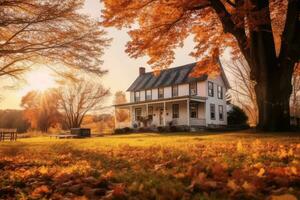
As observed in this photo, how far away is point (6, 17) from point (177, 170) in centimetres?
1423

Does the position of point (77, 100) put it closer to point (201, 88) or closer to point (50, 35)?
point (201, 88)

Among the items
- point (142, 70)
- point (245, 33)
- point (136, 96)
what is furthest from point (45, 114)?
point (245, 33)

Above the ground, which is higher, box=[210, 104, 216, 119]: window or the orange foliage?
the orange foliage

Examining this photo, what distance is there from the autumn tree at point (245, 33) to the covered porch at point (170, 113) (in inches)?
675

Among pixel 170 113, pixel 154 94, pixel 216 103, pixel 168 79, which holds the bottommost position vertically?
pixel 170 113

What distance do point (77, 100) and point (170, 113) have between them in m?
22.2

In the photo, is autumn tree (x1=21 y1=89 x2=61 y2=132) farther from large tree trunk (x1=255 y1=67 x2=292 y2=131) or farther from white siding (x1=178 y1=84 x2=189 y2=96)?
large tree trunk (x1=255 y1=67 x2=292 y2=131)

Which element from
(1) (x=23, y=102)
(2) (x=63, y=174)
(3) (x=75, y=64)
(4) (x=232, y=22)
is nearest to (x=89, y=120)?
(1) (x=23, y=102)

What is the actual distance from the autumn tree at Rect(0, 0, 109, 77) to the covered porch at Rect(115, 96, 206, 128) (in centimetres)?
1748

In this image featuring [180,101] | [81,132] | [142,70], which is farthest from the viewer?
[142,70]

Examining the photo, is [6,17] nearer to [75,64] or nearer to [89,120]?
[75,64]

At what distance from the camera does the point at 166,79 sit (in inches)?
1614

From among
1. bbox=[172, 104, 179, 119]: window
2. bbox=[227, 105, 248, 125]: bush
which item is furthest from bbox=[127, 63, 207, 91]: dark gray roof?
bbox=[227, 105, 248, 125]: bush

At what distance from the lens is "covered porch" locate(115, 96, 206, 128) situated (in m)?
35.6
